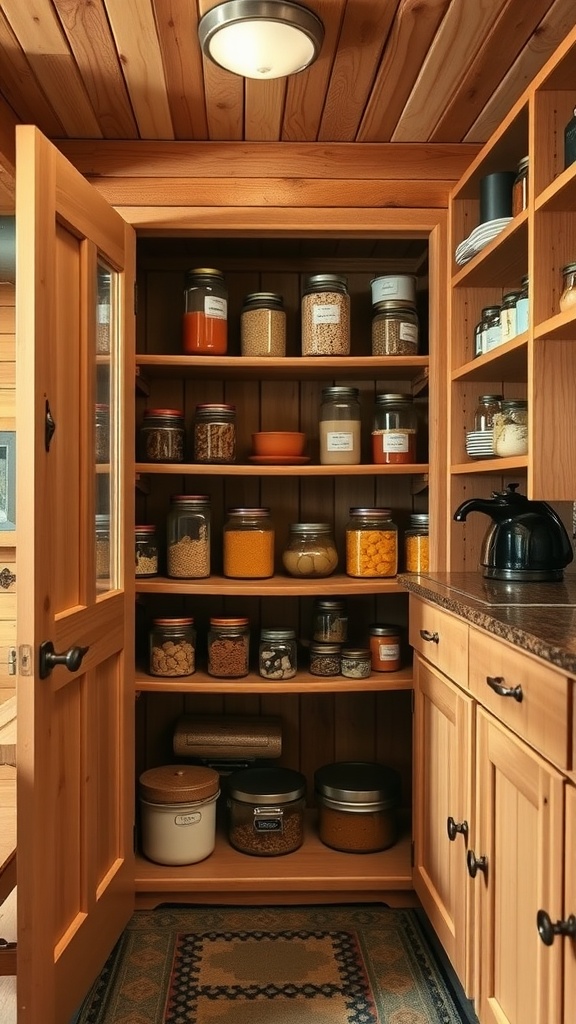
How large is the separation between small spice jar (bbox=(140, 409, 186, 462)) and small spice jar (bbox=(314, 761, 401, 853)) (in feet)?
3.55

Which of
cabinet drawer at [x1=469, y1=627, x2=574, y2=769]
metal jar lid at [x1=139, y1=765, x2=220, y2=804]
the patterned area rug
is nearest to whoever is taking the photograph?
cabinet drawer at [x1=469, y1=627, x2=574, y2=769]

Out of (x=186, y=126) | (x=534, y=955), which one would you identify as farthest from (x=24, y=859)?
(x=186, y=126)

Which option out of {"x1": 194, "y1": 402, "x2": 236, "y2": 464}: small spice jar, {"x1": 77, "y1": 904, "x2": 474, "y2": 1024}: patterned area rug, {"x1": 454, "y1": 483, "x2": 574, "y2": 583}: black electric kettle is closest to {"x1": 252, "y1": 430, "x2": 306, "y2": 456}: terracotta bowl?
{"x1": 194, "y1": 402, "x2": 236, "y2": 464}: small spice jar

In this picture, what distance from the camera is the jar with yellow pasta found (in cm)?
259

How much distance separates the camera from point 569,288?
169 centimetres

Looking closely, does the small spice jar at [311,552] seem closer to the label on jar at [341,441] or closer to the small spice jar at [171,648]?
the label on jar at [341,441]

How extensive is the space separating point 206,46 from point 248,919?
85.7 inches

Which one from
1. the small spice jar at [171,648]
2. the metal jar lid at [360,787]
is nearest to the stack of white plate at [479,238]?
the small spice jar at [171,648]

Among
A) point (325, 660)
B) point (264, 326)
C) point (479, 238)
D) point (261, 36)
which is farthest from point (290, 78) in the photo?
point (325, 660)

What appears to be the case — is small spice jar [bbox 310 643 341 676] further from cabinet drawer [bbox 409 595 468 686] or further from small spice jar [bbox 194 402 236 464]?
small spice jar [bbox 194 402 236 464]

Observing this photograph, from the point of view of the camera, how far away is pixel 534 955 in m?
1.37

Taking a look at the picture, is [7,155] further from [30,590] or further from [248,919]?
[248,919]

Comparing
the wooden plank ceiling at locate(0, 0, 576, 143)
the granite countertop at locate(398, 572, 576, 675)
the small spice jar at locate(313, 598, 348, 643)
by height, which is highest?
the wooden plank ceiling at locate(0, 0, 576, 143)

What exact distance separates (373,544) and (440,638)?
2.06 ft
